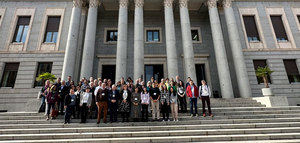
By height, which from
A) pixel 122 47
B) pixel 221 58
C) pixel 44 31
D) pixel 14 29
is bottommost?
pixel 221 58

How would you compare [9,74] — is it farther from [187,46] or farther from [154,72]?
[187,46]

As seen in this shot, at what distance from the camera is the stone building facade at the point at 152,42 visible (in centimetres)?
1515

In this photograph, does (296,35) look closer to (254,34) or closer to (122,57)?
(254,34)

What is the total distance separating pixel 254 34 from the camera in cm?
1884

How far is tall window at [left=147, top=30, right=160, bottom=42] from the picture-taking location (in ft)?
64.5

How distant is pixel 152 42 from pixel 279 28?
16.0 m

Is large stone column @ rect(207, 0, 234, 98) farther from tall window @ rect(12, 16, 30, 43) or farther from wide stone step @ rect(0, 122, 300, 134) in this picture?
tall window @ rect(12, 16, 30, 43)

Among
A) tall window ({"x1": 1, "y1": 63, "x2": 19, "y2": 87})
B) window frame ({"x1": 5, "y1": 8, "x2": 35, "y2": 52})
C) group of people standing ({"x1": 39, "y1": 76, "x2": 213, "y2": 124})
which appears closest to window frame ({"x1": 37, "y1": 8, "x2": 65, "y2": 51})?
window frame ({"x1": 5, "y1": 8, "x2": 35, "y2": 52})

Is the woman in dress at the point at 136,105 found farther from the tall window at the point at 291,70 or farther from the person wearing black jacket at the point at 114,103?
the tall window at the point at 291,70

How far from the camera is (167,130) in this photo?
6855 mm

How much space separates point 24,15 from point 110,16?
1001cm

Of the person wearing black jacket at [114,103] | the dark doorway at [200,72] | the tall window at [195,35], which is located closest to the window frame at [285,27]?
the tall window at [195,35]

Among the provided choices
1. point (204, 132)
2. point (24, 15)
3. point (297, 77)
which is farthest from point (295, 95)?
point (24, 15)

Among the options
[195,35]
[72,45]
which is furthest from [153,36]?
[72,45]
